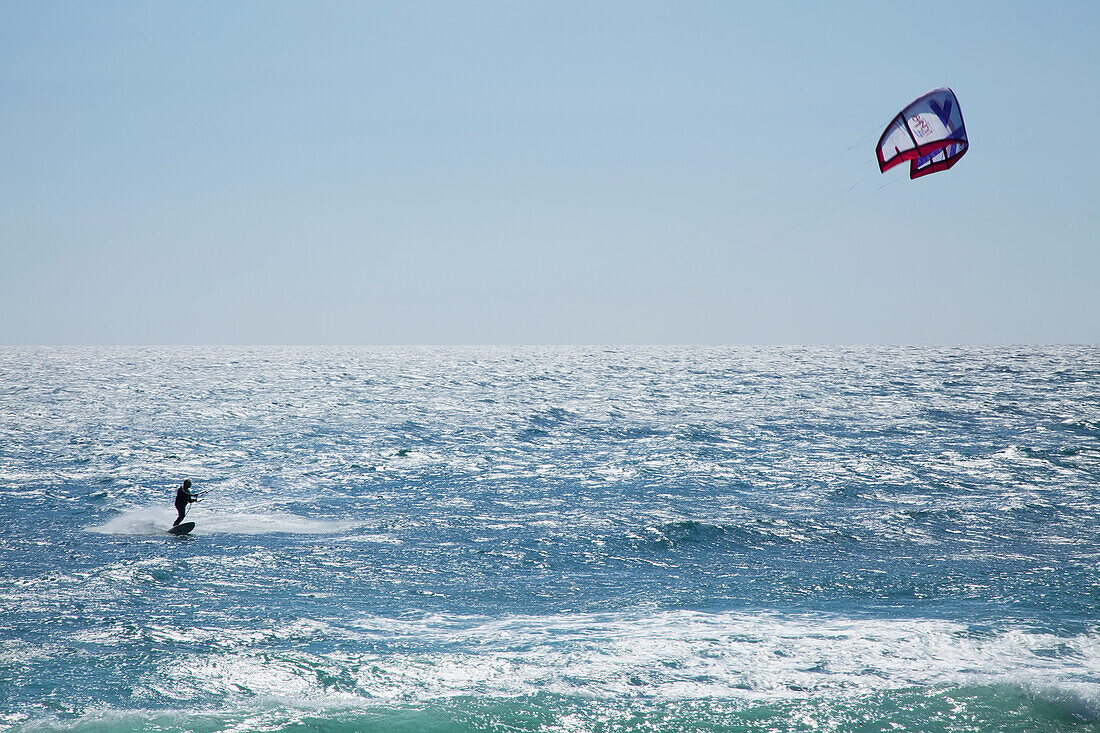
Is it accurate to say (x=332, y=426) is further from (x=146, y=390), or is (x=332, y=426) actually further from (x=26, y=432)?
(x=146, y=390)

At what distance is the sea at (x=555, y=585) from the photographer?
12.5m

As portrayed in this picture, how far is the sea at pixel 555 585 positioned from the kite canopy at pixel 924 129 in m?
10.4

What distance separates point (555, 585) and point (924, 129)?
1635 centimetres

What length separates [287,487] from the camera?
3231 centimetres

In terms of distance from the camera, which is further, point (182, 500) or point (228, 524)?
point (228, 524)

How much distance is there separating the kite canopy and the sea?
34.1 feet

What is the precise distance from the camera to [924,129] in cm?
2472

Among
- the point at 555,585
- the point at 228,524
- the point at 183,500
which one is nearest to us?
the point at 555,585

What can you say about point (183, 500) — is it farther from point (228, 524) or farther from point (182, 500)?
point (228, 524)

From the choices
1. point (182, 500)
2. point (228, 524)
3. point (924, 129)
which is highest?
point (924, 129)

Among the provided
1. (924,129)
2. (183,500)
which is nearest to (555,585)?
(183,500)

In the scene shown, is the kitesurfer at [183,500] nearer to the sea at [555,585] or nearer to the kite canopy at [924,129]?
the sea at [555,585]

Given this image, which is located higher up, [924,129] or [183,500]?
[924,129]

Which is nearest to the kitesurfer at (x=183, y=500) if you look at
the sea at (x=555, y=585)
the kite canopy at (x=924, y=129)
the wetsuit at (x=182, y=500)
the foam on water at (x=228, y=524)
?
the wetsuit at (x=182, y=500)
